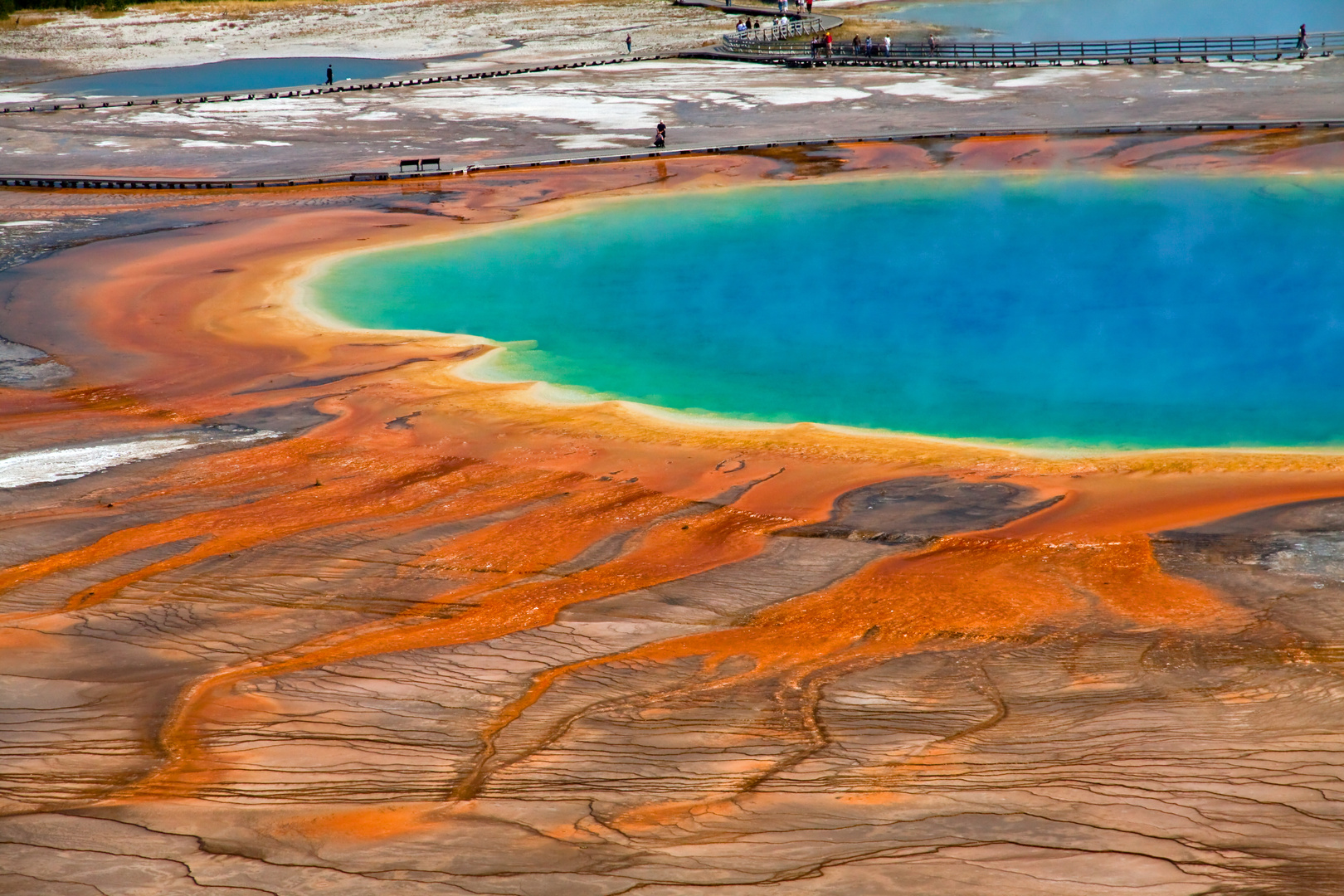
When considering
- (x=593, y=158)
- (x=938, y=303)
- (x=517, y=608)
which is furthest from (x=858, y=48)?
(x=517, y=608)

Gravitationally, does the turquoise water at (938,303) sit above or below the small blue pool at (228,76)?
below

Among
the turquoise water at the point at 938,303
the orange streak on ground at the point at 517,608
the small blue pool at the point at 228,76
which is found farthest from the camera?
the small blue pool at the point at 228,76

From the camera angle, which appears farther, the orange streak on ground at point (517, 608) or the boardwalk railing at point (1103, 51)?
the boardwalk railing at point (1103, 51)

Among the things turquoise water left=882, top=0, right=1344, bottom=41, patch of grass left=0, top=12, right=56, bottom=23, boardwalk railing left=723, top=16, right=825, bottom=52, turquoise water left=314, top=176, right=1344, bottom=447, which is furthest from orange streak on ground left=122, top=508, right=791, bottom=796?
patch of grass left=0, top=12, right=56, bottom=23

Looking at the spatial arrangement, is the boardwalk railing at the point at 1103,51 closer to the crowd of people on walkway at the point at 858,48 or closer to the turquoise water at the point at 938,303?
the crowd of people on walkway at the point at 858,48

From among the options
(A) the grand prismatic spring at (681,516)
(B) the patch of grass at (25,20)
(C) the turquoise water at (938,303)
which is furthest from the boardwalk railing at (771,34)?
(B) the patch of grass at (25,20)

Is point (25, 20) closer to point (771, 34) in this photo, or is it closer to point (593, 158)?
point (771, 34)

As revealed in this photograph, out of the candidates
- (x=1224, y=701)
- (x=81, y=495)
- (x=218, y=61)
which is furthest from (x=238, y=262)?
(x=218, y=61)

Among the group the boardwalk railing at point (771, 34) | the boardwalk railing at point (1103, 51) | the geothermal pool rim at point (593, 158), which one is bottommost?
the geothermal pool rim at point (593, 158)
